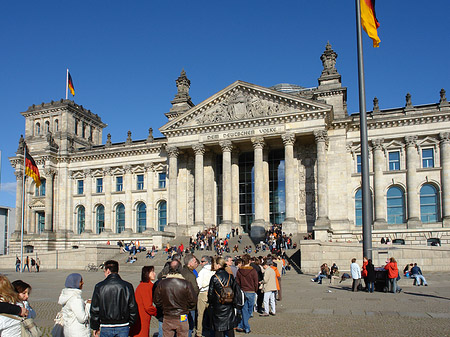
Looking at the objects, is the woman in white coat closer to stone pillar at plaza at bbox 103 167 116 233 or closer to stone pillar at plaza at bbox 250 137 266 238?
stone pillar at plaza at bbox 250 137 266 238

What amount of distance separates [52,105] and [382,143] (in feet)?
143

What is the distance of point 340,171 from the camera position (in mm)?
49312

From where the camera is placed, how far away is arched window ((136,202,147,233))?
60878 mm

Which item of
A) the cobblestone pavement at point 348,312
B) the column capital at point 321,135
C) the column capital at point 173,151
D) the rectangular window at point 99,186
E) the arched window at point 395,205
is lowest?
the cobblestone pavement at point 348,312

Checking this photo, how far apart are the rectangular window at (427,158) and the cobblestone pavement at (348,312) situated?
83.7ft

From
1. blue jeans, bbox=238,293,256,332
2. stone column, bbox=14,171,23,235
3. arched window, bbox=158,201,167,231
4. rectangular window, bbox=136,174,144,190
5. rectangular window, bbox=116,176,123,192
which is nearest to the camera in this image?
blue jeans, bbox=238,293,256,332

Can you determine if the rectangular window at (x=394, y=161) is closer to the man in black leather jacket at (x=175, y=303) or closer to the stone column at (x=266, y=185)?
the stone column at (x=266, y=185)

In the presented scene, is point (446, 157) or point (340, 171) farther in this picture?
point (340, 171)

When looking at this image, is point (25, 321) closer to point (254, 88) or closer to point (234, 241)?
point (234, 241)

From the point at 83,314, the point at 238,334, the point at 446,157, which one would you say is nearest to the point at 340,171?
the point at 446,157

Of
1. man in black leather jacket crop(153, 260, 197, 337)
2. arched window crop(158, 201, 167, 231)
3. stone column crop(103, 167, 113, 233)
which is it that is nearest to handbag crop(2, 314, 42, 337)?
man in black leather jacket crop(153, 260, 197, 337)

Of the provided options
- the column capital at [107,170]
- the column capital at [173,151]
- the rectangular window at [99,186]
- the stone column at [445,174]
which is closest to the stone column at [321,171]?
the stone column at [445,174]

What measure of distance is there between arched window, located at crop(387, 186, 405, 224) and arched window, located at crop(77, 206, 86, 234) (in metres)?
38.9

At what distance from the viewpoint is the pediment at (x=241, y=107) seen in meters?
48.6
